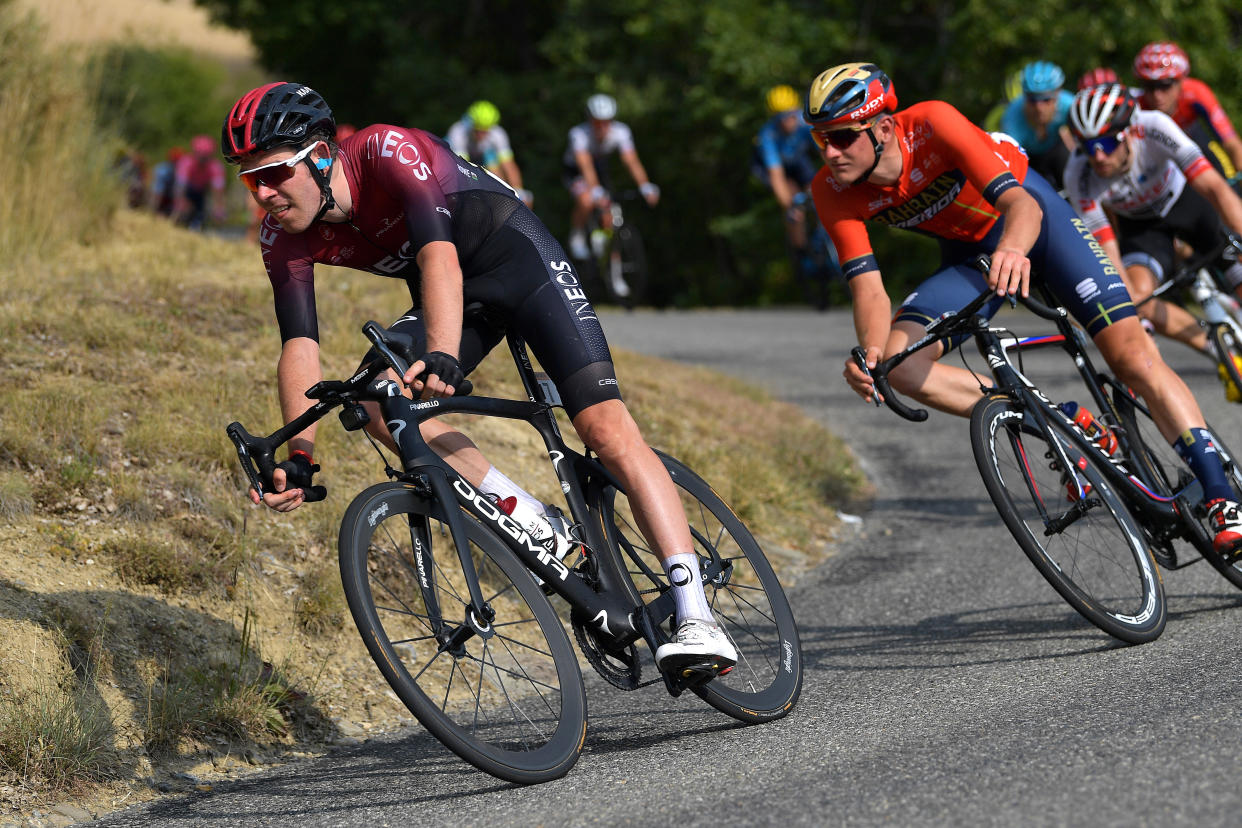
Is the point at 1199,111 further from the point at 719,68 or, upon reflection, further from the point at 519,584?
the point at 719,68

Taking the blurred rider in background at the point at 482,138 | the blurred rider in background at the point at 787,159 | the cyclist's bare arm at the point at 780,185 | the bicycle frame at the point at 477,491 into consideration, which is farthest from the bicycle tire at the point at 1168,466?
the blurred rider in background at the point at 482,138

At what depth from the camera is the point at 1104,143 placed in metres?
6.93

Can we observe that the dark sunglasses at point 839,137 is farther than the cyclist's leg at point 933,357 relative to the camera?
No

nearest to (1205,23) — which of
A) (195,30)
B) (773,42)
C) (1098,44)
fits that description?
(1098,44)

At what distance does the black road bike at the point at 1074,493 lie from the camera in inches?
192

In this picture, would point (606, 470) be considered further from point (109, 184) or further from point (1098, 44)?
point (1098, 44)

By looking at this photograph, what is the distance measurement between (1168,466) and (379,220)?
331cm

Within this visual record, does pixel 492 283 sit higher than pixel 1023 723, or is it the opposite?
pixel 492 283

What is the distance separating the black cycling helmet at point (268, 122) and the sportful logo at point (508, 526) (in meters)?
1.14

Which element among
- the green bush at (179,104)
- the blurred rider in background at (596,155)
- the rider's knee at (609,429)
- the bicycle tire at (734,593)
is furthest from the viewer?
the green bush at (179,104)

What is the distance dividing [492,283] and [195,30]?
92833 millimetres

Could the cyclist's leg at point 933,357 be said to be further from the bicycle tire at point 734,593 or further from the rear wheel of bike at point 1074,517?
the bicycle tire at point 734,593

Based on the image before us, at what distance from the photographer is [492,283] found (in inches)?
172

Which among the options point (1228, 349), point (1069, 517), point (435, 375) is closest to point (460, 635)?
point (435, 375)
